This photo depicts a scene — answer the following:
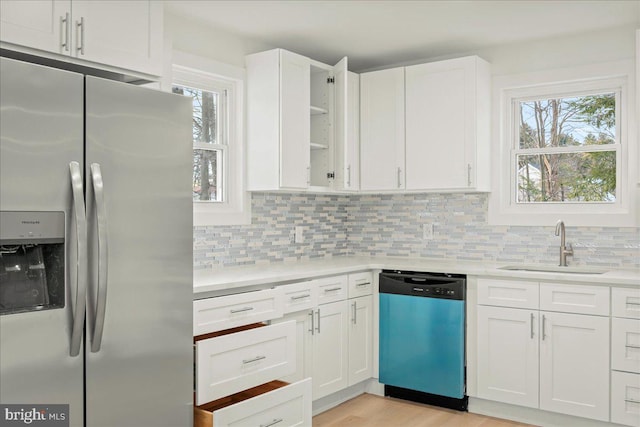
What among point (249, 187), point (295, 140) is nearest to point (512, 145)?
point (295, 140)

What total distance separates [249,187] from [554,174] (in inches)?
79.5

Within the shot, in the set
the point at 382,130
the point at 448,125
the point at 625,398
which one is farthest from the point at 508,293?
the point at 382,130

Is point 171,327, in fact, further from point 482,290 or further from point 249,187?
point 482,290

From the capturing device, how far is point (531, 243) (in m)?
4.01

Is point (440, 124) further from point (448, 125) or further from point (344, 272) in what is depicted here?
point (344, 272)

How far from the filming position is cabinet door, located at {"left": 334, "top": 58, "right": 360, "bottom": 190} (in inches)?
156

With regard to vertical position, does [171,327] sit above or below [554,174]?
below

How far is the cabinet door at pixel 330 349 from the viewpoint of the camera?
11.8 feet

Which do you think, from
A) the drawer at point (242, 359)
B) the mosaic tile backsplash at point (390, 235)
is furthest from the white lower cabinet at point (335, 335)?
the mosaic tile backsplash at point (390, 235)

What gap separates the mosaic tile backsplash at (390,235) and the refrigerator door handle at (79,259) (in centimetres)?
158

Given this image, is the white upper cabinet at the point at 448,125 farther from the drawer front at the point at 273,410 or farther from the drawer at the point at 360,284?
the drawer front at the point at 273,410

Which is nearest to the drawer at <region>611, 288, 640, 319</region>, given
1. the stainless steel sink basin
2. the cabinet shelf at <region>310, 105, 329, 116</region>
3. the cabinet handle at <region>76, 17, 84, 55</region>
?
the stainless steel sink basin

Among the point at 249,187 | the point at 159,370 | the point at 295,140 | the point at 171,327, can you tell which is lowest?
the point at 159,370

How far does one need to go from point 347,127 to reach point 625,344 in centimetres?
214
